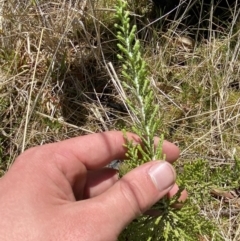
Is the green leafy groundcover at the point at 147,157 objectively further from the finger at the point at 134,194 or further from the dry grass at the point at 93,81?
the dry grass at the point at 93,81

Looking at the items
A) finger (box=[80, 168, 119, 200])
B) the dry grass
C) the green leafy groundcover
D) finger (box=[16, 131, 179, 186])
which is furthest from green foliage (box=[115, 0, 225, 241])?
the dry grass

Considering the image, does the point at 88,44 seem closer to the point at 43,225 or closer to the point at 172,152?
the point at 172,152

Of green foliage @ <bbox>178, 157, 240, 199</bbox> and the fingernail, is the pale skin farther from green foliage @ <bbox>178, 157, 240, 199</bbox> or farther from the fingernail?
green foliage @ <bbox>178, 157, 240, 199</bbox>

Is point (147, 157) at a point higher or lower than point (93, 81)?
higher

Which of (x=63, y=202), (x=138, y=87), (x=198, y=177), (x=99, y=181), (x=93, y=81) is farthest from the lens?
(x=93, y=81)

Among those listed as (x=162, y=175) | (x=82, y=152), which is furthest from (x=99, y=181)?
(x=162, y=175)

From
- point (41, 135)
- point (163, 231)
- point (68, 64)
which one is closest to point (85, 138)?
point (163, 231)

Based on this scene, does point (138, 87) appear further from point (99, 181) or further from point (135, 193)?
point (99, 181)
